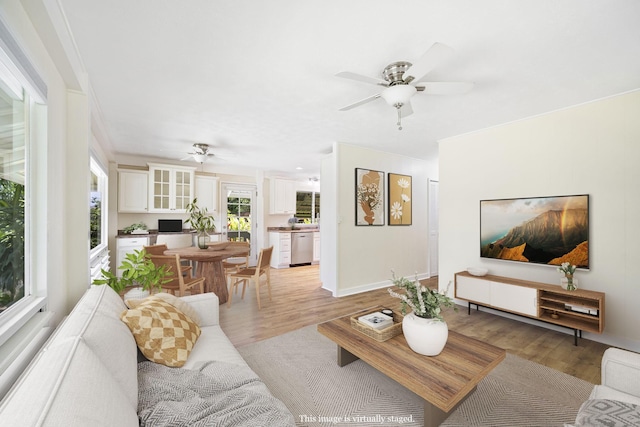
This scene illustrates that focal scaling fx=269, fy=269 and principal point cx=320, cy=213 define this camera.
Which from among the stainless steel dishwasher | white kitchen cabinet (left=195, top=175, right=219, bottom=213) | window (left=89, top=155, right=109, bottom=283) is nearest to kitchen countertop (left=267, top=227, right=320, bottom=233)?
the stainless steel dishwasher

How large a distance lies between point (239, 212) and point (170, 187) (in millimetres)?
1662

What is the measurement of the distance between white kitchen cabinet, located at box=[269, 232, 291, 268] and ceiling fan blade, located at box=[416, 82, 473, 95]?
506cm

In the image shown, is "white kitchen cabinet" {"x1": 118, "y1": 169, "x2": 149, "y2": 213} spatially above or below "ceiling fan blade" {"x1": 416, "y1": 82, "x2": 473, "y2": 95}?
below

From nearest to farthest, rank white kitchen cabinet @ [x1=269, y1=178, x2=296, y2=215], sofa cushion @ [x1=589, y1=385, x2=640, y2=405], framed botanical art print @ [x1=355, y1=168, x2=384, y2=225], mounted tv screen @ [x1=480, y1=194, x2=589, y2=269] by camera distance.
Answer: sofa cushion @ [x1=589, y1=385, x2=640, y2=405]
mounted tv screen @ [x1=480, y1=194, x2=589, y2=269]
framed botanical art print @ [x1=355, y1=168, x2=384, y2=225]
white kitchen cabinet @ [x1=269, y1=178, x2=296, y2=215]

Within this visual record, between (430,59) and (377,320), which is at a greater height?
(430,59)

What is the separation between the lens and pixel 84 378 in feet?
2.73

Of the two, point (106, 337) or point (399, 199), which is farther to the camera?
point (399, 199)

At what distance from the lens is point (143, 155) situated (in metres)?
5.09

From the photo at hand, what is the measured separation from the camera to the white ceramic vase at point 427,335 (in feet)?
5.46

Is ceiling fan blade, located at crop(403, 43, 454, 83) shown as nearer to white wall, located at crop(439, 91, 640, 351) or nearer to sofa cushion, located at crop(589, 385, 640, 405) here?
sofa cushion, located at crop(589, 385, 640, 405)

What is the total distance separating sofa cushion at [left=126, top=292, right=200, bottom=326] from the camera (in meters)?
1.81

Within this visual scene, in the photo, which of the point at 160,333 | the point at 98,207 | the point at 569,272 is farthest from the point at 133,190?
the point at 569,272

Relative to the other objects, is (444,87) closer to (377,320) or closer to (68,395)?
(377,320)

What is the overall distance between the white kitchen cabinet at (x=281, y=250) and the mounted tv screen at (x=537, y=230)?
14.0 ft
